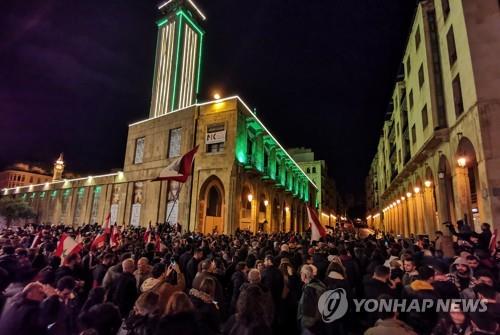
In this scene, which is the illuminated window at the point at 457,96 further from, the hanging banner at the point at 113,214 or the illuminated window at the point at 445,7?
the hanging banner at the point at 113,214

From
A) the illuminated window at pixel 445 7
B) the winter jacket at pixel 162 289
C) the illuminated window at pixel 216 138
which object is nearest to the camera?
the winter jacket at pixel 162 289

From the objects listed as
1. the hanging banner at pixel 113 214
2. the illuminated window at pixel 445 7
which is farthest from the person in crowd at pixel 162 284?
the hanging banner at pixel 113 214

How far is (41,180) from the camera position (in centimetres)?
10369

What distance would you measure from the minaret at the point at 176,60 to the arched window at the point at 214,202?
86.8 feet

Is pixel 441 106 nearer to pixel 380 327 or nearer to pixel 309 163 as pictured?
pixel 380 327

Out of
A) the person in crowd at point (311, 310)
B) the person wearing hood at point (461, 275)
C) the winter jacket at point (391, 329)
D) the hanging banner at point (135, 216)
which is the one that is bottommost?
the person in crowd at point (311, 310)

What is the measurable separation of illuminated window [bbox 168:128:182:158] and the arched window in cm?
600

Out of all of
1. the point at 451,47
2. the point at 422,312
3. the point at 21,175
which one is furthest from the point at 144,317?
the point at 21,175

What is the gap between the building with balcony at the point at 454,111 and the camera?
12.0 m

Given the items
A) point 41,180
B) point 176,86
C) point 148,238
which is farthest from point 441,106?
point 41,180

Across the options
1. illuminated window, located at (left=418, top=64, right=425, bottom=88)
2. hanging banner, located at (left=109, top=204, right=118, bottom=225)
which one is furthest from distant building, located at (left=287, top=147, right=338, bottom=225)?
illuminated window, located at (left=418, top=64, right=425, bottom=88)

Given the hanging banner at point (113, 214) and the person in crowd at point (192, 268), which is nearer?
the person in crowd at point (192, 268)

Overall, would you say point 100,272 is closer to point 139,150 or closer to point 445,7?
point 445,7

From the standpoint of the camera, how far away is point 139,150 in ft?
121
